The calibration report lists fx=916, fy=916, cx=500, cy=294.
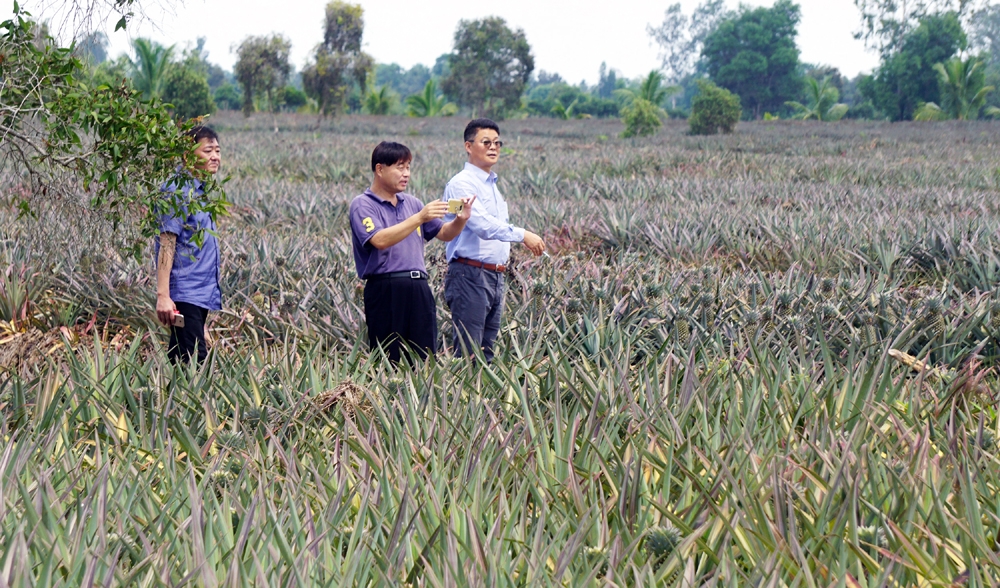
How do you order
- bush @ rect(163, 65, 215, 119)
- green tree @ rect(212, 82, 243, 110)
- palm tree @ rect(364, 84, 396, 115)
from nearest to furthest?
bush @ rect(163, 65, 215, 119), palm tree @ rect(364, 84, 396, 115), green tree @ rect(212, 82, 243, 110)

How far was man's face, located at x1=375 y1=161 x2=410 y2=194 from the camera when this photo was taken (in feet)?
14.4

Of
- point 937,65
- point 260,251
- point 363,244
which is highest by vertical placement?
point 937,65

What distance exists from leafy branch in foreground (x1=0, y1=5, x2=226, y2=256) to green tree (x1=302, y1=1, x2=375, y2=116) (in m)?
33.7

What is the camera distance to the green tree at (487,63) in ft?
151

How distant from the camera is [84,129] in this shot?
3568 mm

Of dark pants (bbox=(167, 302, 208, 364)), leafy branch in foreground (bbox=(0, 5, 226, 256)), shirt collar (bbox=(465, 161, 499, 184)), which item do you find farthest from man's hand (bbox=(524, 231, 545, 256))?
dark pants (bbox=(167, 302, 208, 364))

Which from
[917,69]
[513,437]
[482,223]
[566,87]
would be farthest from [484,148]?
[566,87]

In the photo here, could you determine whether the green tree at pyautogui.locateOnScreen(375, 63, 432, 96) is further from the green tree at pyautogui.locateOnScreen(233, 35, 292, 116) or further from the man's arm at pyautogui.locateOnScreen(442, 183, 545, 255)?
the man's arm at pyautogui.locateOnScreen(442, 183, 545, 255)

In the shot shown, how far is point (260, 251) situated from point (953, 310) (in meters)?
4.71

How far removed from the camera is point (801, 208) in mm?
10523

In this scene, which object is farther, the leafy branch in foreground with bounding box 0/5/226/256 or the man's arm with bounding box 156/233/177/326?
the man's arm with bounding box 156/233/177/326

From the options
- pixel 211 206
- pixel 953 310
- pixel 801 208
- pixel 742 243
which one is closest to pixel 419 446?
pixel 211 206

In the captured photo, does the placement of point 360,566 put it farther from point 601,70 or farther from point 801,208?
point 601,70

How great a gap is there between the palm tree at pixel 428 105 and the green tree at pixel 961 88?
85.6ft
